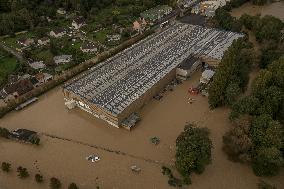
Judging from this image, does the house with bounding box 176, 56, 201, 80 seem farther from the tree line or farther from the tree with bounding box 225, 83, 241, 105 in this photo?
the tree with bounding box 225, 83, 241, 105

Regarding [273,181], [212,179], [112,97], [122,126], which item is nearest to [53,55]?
[112,97]

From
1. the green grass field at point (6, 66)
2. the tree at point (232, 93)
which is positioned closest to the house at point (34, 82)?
the green grass field at point (6, 66)

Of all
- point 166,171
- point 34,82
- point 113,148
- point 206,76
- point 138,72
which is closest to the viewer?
point 166,171

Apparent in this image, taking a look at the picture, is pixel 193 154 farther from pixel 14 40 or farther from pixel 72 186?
pixel 14 40

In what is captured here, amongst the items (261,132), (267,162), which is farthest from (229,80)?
(267,162)

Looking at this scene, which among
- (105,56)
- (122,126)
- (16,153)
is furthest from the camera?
(105,56)

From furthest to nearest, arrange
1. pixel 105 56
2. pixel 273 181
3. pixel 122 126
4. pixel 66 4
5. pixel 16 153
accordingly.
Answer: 1. pixel 66 4
2. pixel 105 56
3. pixel 122 126
4. pixel 16 153
5. pixel 273 181

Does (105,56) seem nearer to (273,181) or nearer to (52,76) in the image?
(52,76)
